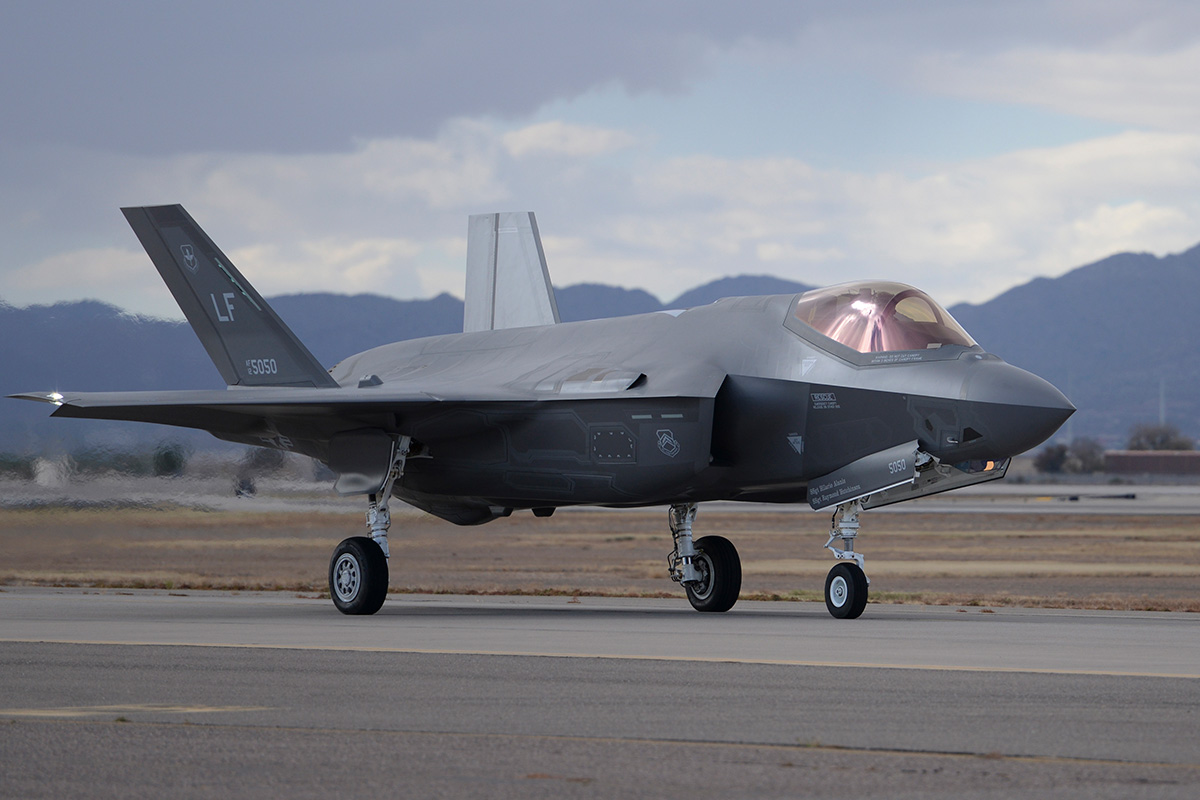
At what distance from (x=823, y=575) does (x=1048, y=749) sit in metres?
28.7

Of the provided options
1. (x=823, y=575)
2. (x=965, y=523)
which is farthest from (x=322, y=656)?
(x=965, y=523)

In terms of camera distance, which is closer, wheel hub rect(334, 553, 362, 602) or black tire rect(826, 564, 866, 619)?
black tire rect(826, 564, 866, 619)

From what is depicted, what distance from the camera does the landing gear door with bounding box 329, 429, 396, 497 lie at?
769 inches

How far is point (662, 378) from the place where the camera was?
59.1ft

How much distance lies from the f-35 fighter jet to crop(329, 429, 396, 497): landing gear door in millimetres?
25

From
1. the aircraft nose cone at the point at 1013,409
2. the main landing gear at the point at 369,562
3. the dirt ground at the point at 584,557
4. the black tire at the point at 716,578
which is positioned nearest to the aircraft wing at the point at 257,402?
the main landing gear at the point at 369,562

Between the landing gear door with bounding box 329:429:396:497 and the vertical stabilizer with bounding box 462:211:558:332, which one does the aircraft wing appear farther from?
the vertical stabilizer with bounding box 462:211:558:332

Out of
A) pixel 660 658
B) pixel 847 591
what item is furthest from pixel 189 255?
pixel 660 658

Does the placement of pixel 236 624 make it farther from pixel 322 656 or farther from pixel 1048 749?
pixel 1048 749

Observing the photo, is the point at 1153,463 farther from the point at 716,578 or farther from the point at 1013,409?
the point at 1013,409

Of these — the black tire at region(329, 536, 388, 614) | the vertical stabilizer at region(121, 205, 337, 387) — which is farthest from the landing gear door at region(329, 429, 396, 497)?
the vertical stabilizer at region(121, 205, 337, 387)

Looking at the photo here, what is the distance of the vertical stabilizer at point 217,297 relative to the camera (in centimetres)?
2225

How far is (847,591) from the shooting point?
670 inches

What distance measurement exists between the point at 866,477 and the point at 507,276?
37.8 feet
